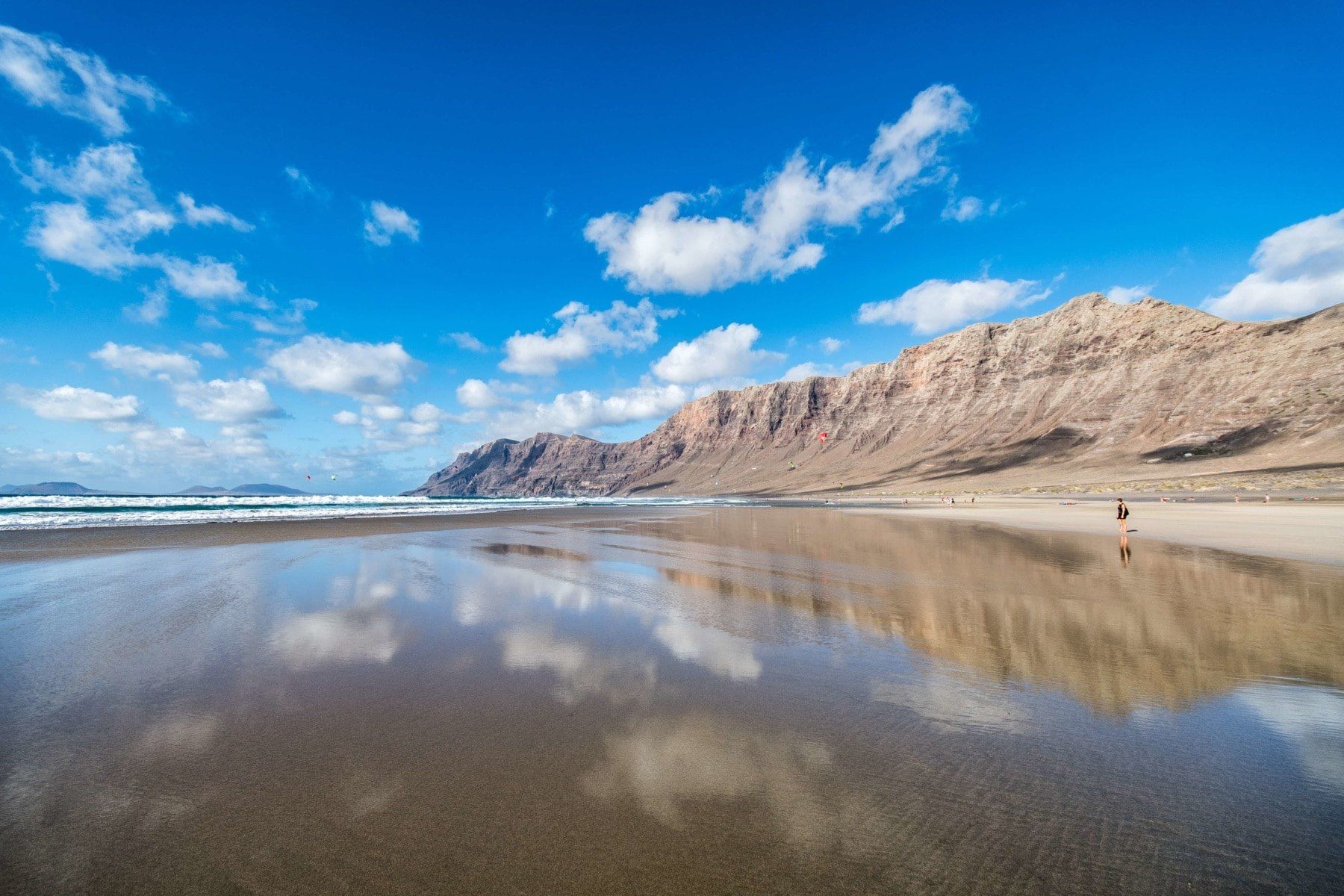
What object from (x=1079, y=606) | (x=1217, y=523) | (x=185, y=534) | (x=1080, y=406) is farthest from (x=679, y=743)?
(x=1080, y=406)

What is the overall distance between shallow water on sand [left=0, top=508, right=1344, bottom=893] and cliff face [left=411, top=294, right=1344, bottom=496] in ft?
265

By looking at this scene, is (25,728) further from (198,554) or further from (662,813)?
(198,554)

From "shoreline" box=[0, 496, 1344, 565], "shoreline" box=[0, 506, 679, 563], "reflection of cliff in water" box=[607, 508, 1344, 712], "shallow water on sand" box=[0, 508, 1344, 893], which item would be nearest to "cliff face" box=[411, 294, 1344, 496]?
"shoreline" box=[0, 496, 1344, 565]

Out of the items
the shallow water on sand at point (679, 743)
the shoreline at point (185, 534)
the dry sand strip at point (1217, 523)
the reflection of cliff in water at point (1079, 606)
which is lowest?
the dry sand strip at point (1217, 523)

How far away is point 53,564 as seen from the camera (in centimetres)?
1606

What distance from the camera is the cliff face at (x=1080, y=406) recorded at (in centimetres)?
7469

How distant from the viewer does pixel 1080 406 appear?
4129 inches

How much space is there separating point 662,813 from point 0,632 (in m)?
12.3

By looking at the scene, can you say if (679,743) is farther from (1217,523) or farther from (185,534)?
(185,534)

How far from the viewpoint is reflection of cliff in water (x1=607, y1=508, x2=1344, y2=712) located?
6.57 m

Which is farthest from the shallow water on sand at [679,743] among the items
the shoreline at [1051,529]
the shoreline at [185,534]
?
the shoreline at [185,534]

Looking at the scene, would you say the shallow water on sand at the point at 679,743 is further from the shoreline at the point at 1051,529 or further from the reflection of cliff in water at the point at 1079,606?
the shoreline at the point at 1051,529

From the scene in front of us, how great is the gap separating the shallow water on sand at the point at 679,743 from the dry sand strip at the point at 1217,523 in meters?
7.68

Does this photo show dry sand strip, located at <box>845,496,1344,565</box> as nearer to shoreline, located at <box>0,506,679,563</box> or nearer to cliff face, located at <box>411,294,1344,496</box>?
shoreline, located at <box>0,506,679,563</box>
